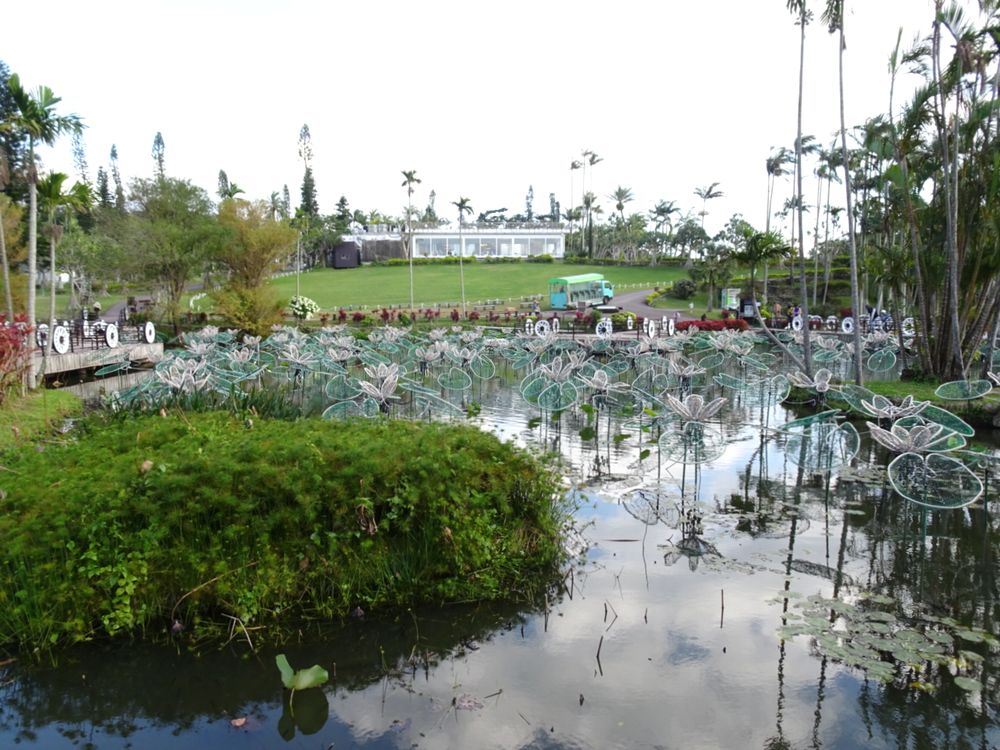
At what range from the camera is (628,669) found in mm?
4387

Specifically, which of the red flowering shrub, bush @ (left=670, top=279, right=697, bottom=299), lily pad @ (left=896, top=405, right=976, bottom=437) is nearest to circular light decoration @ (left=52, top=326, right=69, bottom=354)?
lily pad @ (left=896, top=405, right=976, bottom=437)

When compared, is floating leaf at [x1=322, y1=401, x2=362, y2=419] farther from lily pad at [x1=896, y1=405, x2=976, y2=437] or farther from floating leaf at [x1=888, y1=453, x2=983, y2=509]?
lily pad at [x1=896, y1=405, x2=976, y2=437]

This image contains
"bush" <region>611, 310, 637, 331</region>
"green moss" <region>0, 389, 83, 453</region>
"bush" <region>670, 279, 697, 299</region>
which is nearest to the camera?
"green moss" <region>0, 389, 83, 453</region>

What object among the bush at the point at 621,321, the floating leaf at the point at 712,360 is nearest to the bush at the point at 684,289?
the bush at the point at 621,321

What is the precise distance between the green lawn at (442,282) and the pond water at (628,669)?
42.7 metres

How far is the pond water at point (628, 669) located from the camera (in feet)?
12.4

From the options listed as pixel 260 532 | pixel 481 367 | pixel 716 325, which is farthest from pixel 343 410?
pixel 716 325

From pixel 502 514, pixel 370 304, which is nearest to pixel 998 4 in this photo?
pixel 502 514

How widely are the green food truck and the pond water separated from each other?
127 ft

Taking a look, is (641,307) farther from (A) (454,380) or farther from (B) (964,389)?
(B) (964,389)

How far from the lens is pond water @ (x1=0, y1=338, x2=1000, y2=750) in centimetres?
378

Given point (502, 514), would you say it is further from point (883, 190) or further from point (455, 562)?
point (883, 190)

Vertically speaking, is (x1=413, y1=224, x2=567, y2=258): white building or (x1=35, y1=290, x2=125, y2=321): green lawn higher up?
(x1=413, y1=224, x2=567, y2=258): white building

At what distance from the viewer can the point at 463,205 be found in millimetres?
45438
